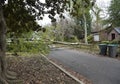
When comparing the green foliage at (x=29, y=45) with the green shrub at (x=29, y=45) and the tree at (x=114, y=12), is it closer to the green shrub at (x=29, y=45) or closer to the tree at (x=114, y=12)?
the green shrub at (x=29, y=45)

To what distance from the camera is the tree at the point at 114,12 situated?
4401 cm

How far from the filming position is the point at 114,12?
147 ft

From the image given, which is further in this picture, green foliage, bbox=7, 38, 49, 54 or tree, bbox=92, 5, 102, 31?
tree, bbox=92, 5, 102, 31

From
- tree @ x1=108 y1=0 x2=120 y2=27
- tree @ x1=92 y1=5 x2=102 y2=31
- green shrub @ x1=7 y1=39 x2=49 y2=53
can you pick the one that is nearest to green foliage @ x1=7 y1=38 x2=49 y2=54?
green shrub @ x1=7 y1=39 x2=49 y2=53

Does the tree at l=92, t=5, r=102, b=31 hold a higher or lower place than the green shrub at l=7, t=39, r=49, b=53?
higher

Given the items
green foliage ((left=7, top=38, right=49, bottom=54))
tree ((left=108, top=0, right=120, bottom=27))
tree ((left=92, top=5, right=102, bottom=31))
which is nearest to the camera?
green foliage ((left=7, top=38, right=49, bottom=54))

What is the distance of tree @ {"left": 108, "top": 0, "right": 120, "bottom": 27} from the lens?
144 feet

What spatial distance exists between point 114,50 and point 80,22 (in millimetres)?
34788

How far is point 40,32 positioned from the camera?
1405 cm

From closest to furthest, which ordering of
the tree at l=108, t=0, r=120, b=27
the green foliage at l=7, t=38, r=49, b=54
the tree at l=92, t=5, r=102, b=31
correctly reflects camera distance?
the green foliage at l=7, t=38, r=49, b=54, the tree at l=92, t=5, r=102, b=31, the tree at l=108, t=0, r=120, b=27

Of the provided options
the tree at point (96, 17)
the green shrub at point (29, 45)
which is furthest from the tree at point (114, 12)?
the green shrub at point (29, 45)

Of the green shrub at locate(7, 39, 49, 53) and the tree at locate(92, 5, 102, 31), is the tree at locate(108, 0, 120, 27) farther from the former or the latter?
the green shrub at locate(7, 39, 49, 53)

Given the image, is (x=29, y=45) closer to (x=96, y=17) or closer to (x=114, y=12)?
(x=114, y=12)

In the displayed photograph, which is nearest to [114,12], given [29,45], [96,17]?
[96,17]
